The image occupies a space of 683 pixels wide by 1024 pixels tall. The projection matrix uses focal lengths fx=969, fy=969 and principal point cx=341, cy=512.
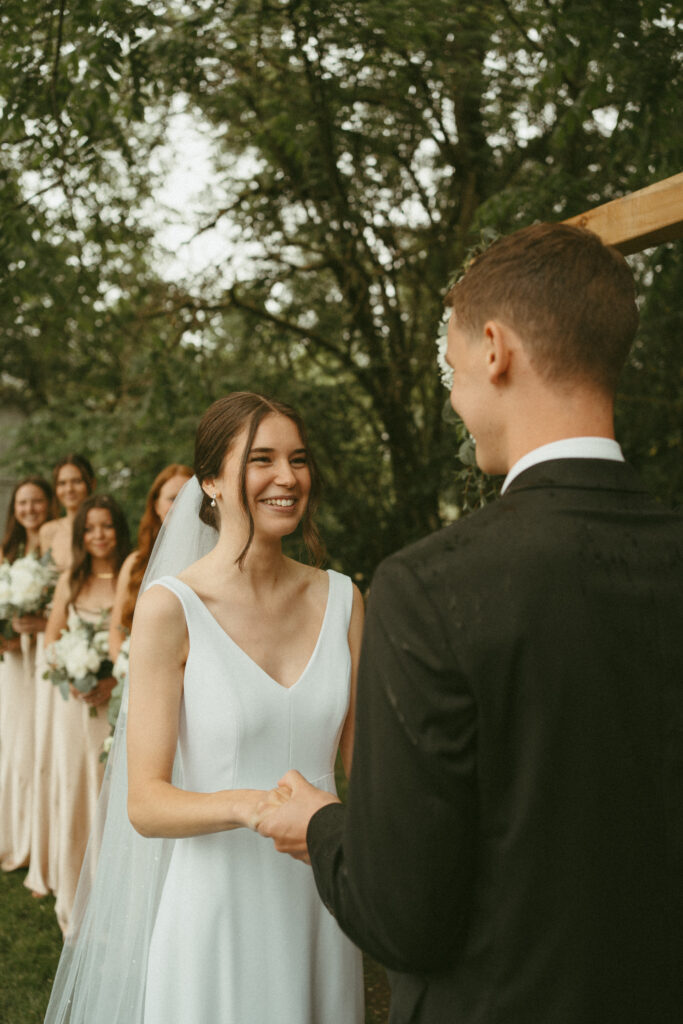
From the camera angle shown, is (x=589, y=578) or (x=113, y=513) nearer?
(x=589, y=578)

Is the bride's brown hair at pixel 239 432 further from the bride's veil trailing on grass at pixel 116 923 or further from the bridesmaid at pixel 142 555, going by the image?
the bridesmaid at pixel 142 555

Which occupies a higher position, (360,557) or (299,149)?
(299,149)

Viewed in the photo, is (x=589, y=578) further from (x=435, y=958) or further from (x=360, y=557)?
(x=360, y=557)

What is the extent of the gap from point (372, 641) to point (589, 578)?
1.00 feet

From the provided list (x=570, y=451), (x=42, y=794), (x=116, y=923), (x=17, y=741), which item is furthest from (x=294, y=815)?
(x=17, y=741)

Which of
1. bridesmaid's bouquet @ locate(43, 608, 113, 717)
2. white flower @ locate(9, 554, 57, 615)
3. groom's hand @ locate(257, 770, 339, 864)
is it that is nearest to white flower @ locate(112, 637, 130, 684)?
bridesmaid's bouquet @ locate(43, 608, 113, 717)

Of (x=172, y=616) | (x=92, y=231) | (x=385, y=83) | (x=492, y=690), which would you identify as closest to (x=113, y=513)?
(x=92, y=231)

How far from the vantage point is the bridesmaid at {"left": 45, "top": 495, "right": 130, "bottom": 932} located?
17.8 feet

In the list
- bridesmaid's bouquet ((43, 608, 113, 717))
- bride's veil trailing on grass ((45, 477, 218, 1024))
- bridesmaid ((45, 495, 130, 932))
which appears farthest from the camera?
bridesmaid ((45, 495, 130, 932))

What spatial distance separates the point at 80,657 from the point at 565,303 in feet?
14.4

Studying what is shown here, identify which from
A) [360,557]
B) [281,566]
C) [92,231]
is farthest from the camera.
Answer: [360,557]

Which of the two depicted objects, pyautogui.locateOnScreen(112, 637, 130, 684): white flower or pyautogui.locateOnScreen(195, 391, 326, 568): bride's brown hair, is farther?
pyautogui.locateOnScreen(112, 637, 130, 684): white flower

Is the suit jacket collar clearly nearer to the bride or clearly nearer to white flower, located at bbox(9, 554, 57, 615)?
the bride

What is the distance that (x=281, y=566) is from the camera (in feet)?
8.55
